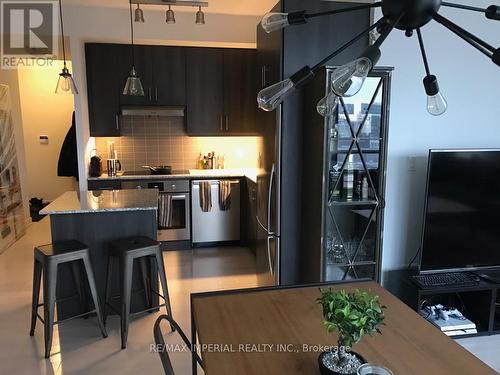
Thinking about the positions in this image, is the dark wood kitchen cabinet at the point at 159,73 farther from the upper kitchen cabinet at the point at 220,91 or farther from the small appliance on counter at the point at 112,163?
the small appliance on counter at the point at 112,163

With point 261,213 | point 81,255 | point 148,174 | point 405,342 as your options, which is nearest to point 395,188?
point 261,213

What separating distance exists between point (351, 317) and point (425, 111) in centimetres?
260

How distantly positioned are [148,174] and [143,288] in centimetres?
201

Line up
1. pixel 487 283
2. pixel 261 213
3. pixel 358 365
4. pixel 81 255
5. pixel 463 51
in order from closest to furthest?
pixel 358 365, pixel 81 255, pixel 487 283, pixel 463 51, pixel 261 213

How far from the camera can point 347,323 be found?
3.83 ft

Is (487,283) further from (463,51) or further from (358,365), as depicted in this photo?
(358,365)

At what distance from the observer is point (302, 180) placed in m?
3.19

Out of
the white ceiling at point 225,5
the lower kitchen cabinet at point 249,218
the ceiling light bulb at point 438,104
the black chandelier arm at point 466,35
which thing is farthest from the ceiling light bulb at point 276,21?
the lower kitchen cabinet at point 249,218

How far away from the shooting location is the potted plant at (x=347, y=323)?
117 cm

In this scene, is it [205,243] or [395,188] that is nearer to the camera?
[395,188]

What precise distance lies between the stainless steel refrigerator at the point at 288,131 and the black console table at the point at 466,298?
33.7 inches

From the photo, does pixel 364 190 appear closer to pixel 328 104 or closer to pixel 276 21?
pixel 328 104

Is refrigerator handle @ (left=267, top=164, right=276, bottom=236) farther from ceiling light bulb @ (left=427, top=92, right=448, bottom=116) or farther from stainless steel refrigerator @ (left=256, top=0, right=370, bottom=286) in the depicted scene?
ceiling light bulb @ (left=427, top=92, right=448, bottom=116)

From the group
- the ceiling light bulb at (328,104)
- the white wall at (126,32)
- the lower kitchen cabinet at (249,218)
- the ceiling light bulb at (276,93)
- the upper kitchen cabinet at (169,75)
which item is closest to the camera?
the ceiling light bulb at (276,93)
